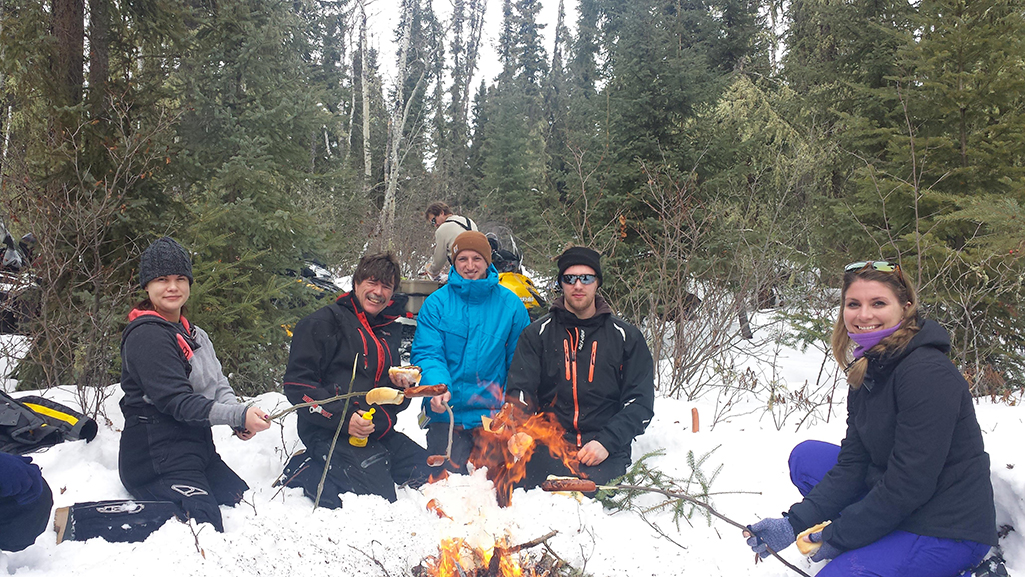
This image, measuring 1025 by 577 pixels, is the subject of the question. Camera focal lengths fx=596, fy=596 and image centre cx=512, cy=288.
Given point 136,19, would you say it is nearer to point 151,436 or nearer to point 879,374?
point 151,436

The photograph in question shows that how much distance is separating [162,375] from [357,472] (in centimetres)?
116

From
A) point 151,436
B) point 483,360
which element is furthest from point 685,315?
point 151,436

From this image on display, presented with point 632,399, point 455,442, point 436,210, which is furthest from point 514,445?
point 436,210

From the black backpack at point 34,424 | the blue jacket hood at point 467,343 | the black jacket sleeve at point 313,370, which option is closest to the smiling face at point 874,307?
the blue jacket hood at point 467,343

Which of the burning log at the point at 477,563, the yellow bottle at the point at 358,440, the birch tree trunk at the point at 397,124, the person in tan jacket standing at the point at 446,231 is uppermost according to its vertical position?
the birch tree trunk at the point at 397,124

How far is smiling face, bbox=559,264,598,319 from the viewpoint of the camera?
142 inches

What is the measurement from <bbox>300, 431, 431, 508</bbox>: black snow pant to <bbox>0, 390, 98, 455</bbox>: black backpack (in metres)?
1.20

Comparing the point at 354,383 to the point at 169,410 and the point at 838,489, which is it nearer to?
the point at 169,410

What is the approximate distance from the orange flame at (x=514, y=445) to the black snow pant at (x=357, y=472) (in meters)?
0.44

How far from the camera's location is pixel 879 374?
2.51 meters

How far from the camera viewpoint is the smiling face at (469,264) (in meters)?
3.93

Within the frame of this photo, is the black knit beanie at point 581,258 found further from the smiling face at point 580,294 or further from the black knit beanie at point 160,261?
the black knit beanie at point 160,261

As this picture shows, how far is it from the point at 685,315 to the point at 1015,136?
342cm

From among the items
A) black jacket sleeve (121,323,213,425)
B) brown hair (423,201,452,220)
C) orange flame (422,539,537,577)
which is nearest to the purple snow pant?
orange flame (422,539,537,577)
